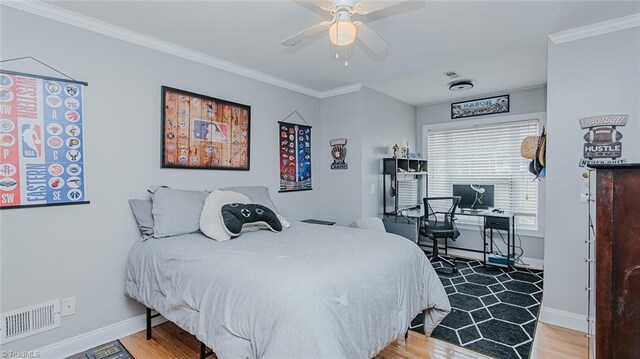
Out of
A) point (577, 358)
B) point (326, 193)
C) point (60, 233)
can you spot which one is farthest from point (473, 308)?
point (60, 233)

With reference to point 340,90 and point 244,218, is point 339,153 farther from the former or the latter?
point 244,218

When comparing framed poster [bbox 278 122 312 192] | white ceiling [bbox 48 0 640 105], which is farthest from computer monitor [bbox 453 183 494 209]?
framed poster [bbox 278 122 312 192]

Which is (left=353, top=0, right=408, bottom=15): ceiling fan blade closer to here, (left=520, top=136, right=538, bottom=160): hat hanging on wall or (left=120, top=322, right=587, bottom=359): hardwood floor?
(left=120, top=322, right=587, bottom=359): hardwood floor

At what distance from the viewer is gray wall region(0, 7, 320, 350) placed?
203 centimetres

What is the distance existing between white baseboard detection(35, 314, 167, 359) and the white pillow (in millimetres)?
1033

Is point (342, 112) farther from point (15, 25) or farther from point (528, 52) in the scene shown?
point (15, 25)

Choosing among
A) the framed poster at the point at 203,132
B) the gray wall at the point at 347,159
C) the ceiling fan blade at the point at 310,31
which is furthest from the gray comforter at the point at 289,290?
the gray wall at the point at 347,159

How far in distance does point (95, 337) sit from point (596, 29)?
15.2 ft

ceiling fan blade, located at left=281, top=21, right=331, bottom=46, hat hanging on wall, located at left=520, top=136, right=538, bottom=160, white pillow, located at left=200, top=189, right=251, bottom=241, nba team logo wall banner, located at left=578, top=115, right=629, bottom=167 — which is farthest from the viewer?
hat hanging on wall, located at left=520, top=136, right=538, bottom=160

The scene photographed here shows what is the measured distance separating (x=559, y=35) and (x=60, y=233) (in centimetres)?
426

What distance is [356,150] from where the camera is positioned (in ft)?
13.3

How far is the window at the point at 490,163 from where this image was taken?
173 inches

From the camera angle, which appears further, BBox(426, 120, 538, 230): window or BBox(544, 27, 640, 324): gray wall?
BBox(426, 120, 538, 230): window

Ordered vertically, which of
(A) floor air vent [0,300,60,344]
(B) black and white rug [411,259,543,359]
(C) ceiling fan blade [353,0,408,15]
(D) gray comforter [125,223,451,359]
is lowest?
(B) black and white rug [411,259,543,359]
